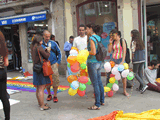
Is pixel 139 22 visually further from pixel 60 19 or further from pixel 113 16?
pixel 60 19

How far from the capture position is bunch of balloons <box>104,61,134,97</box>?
477 centimetres

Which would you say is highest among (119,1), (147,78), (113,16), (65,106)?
(119,1)

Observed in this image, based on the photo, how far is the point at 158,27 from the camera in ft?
25.1

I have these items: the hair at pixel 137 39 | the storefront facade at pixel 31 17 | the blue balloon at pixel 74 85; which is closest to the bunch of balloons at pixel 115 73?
the hair at pixel 137 39

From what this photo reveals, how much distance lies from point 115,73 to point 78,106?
4.23 ft

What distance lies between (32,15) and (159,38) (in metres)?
6.14

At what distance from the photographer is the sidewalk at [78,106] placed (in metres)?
3.91

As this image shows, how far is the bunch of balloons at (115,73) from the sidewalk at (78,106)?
28cm

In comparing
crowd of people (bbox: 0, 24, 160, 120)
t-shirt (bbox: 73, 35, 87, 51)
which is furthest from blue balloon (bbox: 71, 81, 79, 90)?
t-shirt (bbox: 73, 35, 87, 51)

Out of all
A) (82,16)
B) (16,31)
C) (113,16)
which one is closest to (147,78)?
(113,16)

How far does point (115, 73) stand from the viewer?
15.7ft

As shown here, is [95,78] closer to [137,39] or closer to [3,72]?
[3,72]

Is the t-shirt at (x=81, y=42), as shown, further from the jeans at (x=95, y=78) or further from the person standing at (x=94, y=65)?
the jeans at (x=95, y=78)

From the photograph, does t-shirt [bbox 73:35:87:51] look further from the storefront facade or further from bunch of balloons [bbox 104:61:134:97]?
the storefront facade
